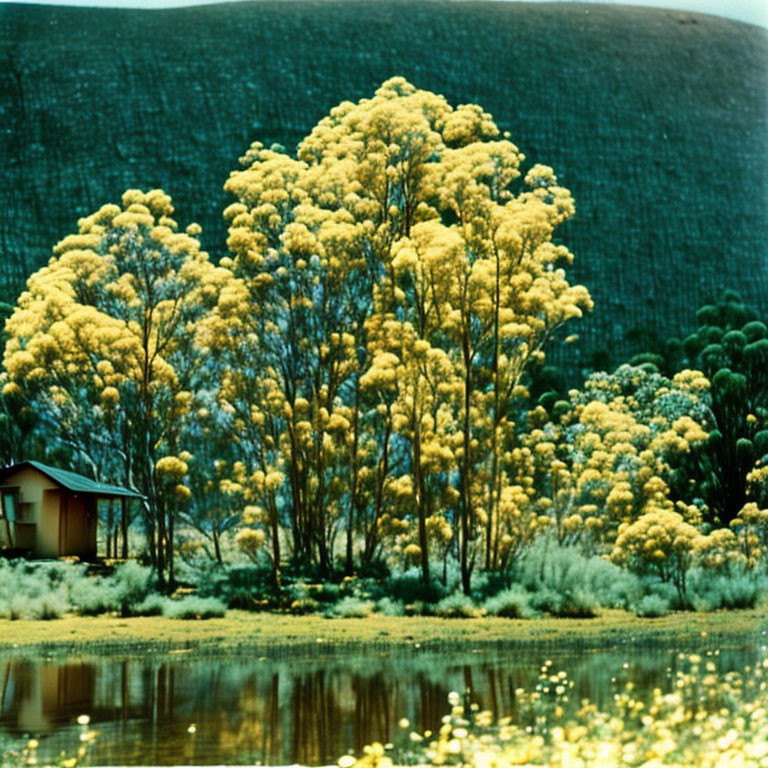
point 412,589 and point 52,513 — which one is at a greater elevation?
point 52,513

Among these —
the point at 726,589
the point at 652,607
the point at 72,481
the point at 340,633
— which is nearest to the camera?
the point at 340,633

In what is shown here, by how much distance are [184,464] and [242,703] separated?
153 cm

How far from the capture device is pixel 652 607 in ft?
20.6

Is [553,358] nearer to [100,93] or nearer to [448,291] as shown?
[448,291]

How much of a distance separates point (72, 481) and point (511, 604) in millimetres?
2332

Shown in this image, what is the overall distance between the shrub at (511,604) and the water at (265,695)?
0.38 metres

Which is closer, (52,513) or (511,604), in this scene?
(52,513)

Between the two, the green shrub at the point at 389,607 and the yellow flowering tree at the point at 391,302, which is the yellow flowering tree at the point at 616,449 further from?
the green shrub at the point at 389,607

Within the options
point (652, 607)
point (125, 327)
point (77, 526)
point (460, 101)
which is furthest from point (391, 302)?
point (652, 607)

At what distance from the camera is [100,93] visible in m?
6.43

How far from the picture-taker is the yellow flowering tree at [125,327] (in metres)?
6.40

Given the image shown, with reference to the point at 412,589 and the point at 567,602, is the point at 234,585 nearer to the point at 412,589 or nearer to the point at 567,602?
the point at 412,589

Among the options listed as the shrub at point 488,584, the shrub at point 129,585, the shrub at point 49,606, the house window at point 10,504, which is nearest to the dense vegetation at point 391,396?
→ the shrub at point 488,584

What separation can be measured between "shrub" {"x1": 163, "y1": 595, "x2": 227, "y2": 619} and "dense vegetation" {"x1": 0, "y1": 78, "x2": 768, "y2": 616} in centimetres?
8
